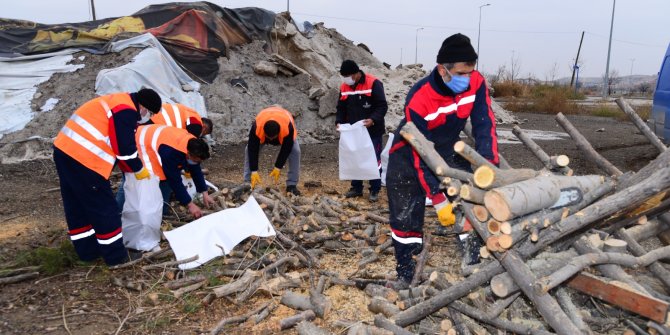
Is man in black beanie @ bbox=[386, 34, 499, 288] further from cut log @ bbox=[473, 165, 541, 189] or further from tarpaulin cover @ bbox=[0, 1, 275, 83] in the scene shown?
tarpaulin cover @ bbox=[0, 1, 275, 83]

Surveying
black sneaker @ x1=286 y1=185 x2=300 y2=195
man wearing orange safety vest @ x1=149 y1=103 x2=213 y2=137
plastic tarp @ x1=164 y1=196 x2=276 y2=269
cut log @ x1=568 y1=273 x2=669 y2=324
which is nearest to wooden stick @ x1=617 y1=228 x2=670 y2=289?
cut log @ x1=568 y1=273 x2=669 y2=324

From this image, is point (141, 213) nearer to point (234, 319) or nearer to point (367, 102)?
point (234, 319)

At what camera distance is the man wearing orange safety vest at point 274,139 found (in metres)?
5.71

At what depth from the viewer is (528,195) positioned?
8.21ft

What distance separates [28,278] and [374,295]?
2812mm

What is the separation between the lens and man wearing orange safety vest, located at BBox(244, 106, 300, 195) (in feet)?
18.7

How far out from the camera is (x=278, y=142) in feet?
19.7

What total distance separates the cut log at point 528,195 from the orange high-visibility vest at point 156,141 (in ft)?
9.78

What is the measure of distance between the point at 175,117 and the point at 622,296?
4.36 metres

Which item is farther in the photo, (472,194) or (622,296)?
(472,194)

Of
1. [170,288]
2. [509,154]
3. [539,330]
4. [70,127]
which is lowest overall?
[509,154]

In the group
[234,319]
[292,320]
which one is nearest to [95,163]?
[234,319]

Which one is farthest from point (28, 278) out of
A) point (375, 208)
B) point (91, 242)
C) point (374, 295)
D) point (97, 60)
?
point (97, 60)

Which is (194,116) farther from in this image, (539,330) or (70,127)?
(539,330)
